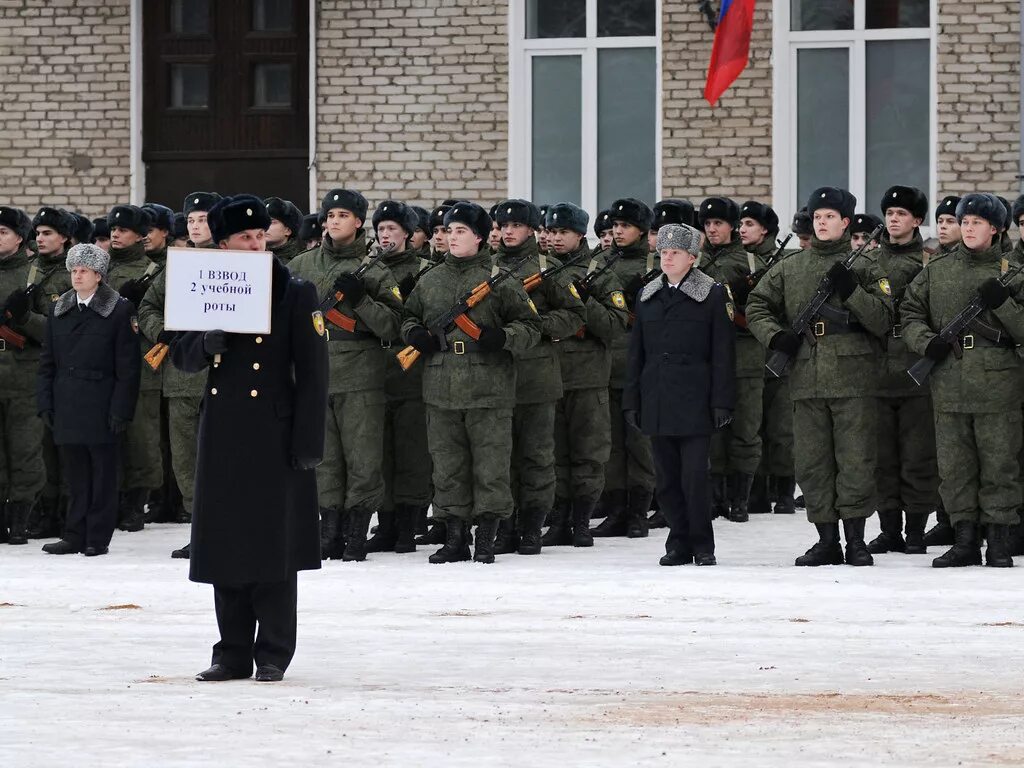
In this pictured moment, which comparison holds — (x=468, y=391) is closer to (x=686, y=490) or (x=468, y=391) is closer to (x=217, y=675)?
(x=686, y=490)

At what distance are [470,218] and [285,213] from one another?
5.00ft

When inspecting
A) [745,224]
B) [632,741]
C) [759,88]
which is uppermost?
[759,88]

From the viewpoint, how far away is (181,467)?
13.0 meters

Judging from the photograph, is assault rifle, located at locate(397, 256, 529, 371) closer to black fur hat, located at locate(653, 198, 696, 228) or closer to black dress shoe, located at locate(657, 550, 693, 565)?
black dress shoe, located at locate(657, 550, 693, 565)

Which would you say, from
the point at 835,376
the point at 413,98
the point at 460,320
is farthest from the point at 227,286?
the point at 413,98

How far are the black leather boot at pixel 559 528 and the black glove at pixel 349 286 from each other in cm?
184

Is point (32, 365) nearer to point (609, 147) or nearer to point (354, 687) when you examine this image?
point (354, 687)

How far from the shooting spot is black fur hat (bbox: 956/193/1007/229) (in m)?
11.5

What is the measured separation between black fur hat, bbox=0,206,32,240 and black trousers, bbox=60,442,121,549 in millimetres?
1442

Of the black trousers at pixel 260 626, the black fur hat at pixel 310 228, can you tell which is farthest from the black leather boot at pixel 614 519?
the black trousers at pixel 260 626

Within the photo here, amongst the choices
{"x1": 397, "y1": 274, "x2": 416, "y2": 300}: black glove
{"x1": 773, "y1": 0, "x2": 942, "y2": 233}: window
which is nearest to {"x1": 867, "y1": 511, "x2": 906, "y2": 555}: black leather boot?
{"x1": 397, "y1": 274, "x2": 416, "y2": 300}: black glove

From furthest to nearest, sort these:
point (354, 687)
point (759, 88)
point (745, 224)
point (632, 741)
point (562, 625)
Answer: point (759, 88) < point (745, 224) < point (562, 625) < point (354, 687) < point (632, 741)

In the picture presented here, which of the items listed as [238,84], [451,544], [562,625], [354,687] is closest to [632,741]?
[354,687]

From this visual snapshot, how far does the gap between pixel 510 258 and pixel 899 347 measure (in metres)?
2.13
